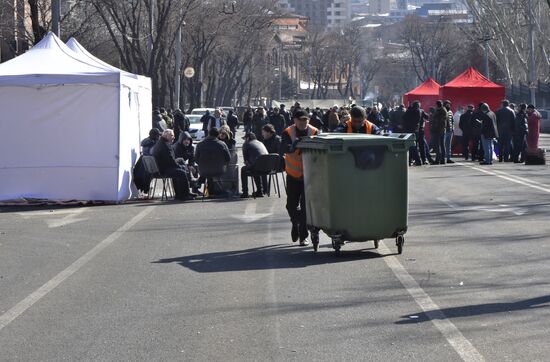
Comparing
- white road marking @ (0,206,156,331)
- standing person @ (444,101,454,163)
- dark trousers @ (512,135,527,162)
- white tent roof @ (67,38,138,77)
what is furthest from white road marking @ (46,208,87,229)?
dark trousers @ (512,135,527,162)

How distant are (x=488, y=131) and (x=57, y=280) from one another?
62.9 feet

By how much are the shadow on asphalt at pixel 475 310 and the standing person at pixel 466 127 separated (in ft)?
71.2

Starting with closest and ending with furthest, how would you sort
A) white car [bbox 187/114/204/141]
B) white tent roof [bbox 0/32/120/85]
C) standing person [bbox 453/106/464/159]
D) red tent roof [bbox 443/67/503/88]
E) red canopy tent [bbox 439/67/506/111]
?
1. white tent roof [bbox 0/32/120/85]
2. standing person [bbox 453/106/464/159]
3. red canopy tent [bbox 439/67/506/111]
4. red tent roof [bbox 443/67/503/88]
5. white car [bbox 187/114/204/141]

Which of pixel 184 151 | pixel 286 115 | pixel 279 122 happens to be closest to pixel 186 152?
pixel 184 151

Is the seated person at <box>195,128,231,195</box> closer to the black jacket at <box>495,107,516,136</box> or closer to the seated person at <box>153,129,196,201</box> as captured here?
the seated person at <box>153,129,196,201</box>

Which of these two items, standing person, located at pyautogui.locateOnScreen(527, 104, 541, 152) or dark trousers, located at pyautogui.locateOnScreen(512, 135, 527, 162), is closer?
standing person, located at pyautogui.locateOnScreen(527, 104, 541, 152)

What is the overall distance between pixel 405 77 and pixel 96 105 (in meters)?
117

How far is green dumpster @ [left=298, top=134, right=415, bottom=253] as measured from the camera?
1184 centimetres

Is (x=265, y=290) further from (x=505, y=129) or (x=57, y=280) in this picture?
(x=505, y=129)

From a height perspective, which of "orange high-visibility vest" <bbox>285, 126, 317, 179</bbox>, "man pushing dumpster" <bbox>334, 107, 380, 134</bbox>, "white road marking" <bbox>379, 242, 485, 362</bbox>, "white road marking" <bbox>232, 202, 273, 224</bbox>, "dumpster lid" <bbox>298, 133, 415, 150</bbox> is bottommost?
"white road marking" <bbox>232, 202, 273, 224</bbox>

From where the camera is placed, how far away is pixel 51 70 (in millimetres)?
19688

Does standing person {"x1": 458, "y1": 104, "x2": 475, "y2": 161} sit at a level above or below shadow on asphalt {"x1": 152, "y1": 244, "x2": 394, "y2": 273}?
above

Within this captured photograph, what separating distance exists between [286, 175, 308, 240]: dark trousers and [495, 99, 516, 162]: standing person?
17272 millimetres

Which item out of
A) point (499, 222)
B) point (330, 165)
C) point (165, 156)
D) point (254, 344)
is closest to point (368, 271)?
point (330, 165)
